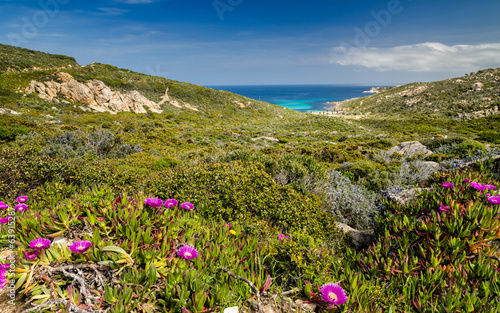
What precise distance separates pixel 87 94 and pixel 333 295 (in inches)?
1838

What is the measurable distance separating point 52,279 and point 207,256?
124cm

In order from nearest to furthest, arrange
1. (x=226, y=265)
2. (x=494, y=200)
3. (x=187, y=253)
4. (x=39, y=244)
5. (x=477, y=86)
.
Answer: (x=39, y=244) → (x=187, y=253) → (x=226, y=265) → (x=494, y=200) → (x=477, y=86)

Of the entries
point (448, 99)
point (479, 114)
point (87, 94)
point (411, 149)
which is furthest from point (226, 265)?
point (448, 99)

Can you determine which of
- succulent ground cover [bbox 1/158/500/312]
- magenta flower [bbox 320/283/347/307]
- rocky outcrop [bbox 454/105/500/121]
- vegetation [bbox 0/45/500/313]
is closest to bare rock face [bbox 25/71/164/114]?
vegetation [bbox 0/45/500/313]

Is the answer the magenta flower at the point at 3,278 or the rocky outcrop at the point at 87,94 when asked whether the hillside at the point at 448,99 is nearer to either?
the rocky outcrop at the point at 87,94

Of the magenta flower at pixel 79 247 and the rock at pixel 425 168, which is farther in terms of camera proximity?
the rock at pixel 425 168

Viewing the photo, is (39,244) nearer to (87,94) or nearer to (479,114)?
(87,94)

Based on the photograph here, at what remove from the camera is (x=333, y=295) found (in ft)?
6.39

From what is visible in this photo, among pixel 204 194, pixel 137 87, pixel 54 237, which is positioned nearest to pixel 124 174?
pixel 204 194

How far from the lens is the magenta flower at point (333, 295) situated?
1.88 meters

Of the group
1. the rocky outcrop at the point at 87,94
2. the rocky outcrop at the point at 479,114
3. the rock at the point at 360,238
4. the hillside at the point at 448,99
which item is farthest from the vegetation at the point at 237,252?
the hillside at the point at 448,99

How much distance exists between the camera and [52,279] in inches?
73.0

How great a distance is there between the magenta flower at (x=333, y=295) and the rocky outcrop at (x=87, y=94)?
1642 inches

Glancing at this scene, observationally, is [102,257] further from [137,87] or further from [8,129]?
[137,87]
